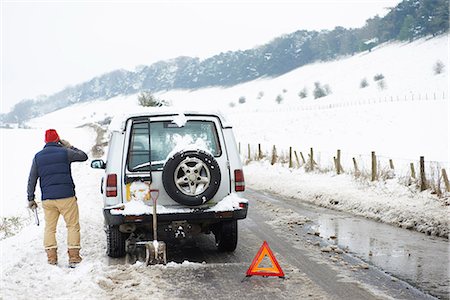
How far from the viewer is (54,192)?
6566 millimetres

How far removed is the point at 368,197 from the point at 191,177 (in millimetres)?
7559

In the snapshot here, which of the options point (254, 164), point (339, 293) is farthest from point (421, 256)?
point (254, 164)

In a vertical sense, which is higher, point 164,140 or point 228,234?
point 164,140

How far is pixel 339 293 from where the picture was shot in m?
5.30

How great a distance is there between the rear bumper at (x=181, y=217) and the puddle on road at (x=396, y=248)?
2080 millimetres

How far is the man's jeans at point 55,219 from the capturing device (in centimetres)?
653

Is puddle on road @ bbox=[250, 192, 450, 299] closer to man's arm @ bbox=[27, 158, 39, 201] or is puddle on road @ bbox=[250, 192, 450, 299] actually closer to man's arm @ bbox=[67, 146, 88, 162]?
man's arm @ bbox=[67, 146, 88, 162]

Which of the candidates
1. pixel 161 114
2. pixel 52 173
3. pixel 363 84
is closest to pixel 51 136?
pixel 52 173

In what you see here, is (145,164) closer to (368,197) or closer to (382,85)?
(368,197)

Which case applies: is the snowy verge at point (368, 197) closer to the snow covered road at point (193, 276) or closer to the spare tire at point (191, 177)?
the snow covered road at point (193, 276)

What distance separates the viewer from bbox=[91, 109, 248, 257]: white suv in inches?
253

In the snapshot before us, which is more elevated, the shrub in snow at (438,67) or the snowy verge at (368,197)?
the shrub in snow at (438,67)

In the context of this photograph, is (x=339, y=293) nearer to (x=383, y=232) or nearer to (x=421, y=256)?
(x=421, y=256)

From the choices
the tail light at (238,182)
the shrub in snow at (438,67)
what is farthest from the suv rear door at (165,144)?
the shrub in snow at (438,67)
